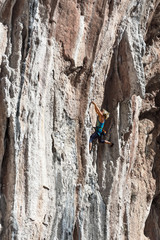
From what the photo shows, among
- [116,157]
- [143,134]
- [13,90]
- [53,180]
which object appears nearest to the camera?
[13,90]

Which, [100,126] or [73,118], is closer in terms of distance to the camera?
[73,118]

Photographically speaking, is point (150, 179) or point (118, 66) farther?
point (150, 179)

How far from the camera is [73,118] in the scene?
798 centimetres

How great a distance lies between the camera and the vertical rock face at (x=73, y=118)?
6.91m

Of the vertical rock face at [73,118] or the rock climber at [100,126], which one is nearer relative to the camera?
the vertical rock face at [73,118]

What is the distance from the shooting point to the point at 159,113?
35.3 feet

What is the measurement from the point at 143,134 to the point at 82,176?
8.50 ft

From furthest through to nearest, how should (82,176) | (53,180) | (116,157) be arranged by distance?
(116,157)
(82,176)
(53,180)

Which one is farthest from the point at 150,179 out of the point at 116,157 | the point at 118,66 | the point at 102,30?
the point at 102,30

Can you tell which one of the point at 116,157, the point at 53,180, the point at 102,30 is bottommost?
the point at 53,180

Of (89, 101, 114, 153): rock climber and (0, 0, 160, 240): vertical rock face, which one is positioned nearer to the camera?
(0, 0, 160, 240): vertical rock face

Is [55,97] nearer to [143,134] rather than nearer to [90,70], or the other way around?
[90,70]

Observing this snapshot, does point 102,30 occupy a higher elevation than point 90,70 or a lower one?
higher

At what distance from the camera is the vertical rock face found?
272 inches
